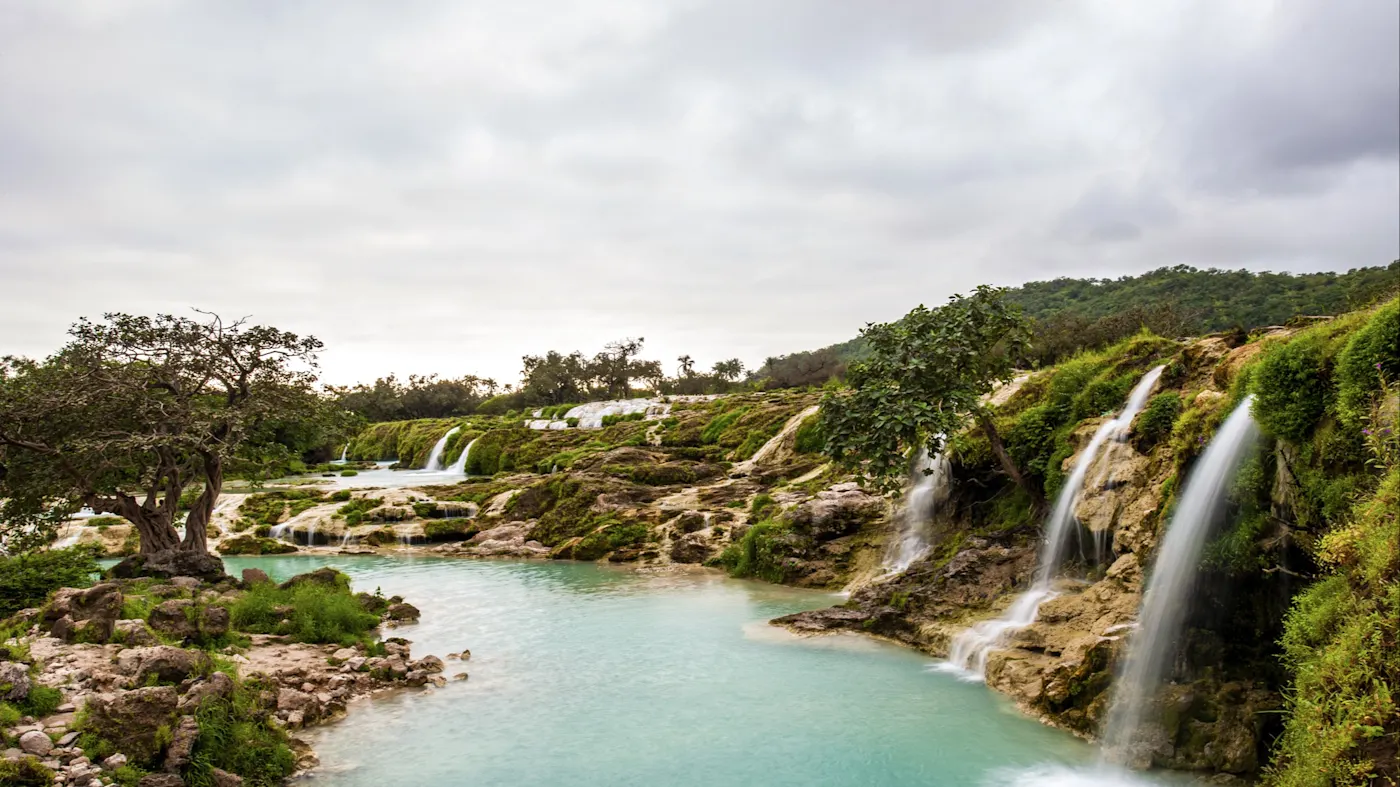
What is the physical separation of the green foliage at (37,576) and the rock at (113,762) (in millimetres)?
9291

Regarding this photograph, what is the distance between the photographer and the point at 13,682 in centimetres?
900

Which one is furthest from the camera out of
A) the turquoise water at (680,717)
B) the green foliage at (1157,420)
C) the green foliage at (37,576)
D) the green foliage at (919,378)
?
the green foliage at (919,378)

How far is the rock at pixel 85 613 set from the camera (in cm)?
1194

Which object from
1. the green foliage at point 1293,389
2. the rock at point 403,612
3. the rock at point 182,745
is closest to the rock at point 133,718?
the rock at point 182,745

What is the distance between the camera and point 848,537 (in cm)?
2219

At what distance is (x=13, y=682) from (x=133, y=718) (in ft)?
5.69

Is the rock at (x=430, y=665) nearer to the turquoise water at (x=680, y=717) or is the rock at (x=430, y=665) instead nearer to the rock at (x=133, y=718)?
the turquoise water at (x=680, y=717)

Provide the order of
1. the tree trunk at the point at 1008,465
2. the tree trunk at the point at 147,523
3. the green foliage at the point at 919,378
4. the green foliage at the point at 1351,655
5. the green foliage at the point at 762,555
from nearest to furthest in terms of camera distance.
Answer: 1. the green foliage at the point at 1351,655
2. the green foliage at the point at 919,378
3. the tree trunk at the point at 1008,465
4. the tree trunk at the point at 147,523
5. the green foliage at the point at 762,555

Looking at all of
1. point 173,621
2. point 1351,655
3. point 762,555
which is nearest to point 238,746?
point 173,621

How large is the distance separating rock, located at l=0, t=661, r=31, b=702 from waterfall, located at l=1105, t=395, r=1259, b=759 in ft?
42.1

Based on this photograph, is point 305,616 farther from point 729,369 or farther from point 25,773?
point 729,369

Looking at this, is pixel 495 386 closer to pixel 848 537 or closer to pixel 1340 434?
pixel 848 537

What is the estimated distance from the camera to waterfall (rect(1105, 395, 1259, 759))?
991 cm

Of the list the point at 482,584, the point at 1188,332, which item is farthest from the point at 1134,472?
the point at 1188,332
